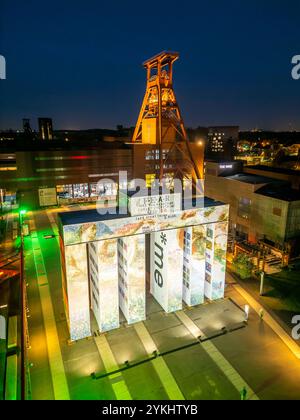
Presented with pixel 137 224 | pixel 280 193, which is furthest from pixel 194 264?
pixel 280 193

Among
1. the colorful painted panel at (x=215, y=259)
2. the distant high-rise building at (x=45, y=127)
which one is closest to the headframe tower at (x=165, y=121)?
the colorful painted panel at (x=215, y=259)

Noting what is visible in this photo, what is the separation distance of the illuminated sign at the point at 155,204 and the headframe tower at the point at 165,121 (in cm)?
2399

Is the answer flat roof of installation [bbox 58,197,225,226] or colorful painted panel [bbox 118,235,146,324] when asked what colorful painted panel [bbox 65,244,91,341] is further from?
colorful painted panel [bbox 118,235,146,324]

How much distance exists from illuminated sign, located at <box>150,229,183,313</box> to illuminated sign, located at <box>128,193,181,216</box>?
1.40 meters

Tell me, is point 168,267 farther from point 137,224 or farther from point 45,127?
point 45,127

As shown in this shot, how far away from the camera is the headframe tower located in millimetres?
35062

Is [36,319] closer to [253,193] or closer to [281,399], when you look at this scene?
[281,399]

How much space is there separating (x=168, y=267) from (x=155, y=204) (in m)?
4.05

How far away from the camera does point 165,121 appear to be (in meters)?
40.2

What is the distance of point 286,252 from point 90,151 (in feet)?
100.0

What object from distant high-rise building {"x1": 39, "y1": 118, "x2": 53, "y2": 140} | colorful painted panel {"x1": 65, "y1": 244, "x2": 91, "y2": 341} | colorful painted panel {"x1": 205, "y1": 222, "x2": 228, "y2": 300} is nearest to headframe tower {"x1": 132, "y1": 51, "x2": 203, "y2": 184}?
colorful painted panel {"x1": 205, "y1": 222, "x2": 228, "y2": 300}

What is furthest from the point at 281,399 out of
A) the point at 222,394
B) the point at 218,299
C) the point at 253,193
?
Answer: the point at 253,193
